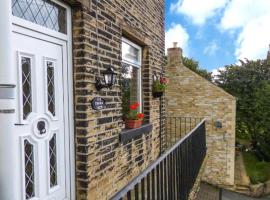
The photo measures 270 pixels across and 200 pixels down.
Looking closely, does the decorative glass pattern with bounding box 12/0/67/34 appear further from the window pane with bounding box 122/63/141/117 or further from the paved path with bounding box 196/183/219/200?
the paved path with bounding box 196/183/219/200

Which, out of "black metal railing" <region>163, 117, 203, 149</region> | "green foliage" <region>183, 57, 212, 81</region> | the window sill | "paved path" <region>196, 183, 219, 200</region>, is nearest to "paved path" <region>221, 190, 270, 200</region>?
"paved path" <region>196, 183, 219, 200</region>

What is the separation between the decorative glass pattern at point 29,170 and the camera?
2438mm

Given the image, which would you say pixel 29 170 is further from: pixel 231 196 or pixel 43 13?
pixel 231 196

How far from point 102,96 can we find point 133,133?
104cm

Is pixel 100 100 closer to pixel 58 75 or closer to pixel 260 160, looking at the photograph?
pixel 58 75

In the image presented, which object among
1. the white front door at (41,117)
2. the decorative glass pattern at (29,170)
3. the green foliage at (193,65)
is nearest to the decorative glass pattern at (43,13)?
the white front door at (41,117)

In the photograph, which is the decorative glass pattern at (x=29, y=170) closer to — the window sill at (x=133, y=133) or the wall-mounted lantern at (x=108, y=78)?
the wall-mounted lantern at (x=108, y=78)

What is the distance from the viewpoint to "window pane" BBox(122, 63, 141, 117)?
14.4 ft

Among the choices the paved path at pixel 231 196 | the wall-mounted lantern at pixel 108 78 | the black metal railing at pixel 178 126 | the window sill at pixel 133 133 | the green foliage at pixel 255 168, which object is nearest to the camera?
the wall-mounted lantern at pixel 108 78

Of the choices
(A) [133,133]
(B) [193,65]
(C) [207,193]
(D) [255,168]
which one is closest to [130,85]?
(A) [133,133]

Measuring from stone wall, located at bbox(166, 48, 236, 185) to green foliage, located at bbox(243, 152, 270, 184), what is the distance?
2618 millimetres

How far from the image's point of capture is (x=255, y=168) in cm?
1412

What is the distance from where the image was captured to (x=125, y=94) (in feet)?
14.6

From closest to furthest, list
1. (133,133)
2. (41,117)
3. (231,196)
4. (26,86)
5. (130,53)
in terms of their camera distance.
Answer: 1. (26,86)
2. (41,117)
3. (133,133)
4. (130,53)
5. (231,196)
